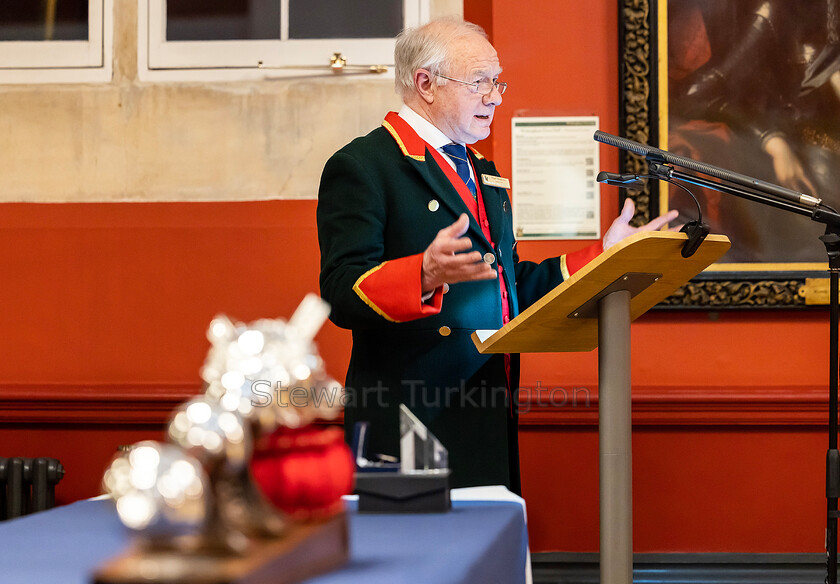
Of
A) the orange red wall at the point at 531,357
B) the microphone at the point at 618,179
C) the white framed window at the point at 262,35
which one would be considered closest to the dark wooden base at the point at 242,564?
the microphone at the point at 618,179

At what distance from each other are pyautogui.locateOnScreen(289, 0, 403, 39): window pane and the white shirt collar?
103 cm

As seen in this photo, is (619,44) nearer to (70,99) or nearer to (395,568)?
(70,99)

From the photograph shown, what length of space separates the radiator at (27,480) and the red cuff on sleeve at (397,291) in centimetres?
161

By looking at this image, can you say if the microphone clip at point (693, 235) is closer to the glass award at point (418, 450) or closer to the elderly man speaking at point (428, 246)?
the elderly man speaking at point (428, 246)

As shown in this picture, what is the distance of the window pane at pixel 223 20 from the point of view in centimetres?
304

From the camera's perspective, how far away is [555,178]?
2.90m

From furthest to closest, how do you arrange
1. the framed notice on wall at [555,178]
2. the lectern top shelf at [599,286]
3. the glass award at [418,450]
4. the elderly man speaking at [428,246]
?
the framed notice on wall at [555,178] → the elderly man speaking at [428,246] → the lectern top shelf at [599,286] → the glass award at [418,450]

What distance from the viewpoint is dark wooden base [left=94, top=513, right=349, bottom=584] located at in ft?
2.09

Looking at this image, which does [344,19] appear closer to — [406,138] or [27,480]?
[406,138]

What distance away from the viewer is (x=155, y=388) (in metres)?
2.92

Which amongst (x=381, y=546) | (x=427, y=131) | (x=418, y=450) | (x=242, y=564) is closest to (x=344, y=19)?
(x=427, y=131)

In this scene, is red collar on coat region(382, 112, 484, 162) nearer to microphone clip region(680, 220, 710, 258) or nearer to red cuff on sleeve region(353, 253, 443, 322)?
red cuff on sleeve region(353, 253, 443, 322)

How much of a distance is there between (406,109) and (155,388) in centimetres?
138

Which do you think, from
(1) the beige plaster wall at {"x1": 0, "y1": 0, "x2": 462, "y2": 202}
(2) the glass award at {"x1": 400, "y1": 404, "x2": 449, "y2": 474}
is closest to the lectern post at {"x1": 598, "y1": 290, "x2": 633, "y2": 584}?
(2) the glass award at {"x1": 400, "y1": 404, "x2": 449, "y2": 474}
